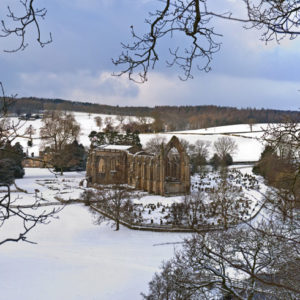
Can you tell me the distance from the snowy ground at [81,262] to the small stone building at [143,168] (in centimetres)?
1185

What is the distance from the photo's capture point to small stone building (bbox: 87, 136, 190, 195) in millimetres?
34469

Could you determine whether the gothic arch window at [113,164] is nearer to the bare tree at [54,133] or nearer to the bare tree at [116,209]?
the bare tree at [54,133]

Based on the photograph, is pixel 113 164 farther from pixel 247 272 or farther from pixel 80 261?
pixel 247 272

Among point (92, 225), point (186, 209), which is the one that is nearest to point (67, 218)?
point (92, 225)

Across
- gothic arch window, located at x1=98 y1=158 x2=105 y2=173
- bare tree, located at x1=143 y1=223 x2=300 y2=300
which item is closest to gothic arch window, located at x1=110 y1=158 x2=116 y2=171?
gothic arch window, located at x1=98 y1=158 x2=105 y2=173

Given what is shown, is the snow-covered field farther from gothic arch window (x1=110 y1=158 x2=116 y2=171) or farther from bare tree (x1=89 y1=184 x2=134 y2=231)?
gothic arch window (x1=110 y1=158 x2=116 y2=171)

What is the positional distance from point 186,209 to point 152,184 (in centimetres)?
1039

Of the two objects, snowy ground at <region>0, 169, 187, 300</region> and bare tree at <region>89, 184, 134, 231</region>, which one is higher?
bare tree at <region>89, 184, 134, 231</region>

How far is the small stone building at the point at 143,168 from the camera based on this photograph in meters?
34.5

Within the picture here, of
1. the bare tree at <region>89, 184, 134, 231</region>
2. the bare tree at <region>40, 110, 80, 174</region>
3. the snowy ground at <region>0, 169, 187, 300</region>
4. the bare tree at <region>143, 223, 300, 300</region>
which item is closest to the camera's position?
the bare tree at <region>143, 223, 300, 300</region>

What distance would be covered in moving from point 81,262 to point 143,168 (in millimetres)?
20071

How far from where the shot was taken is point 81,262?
55.0 ft

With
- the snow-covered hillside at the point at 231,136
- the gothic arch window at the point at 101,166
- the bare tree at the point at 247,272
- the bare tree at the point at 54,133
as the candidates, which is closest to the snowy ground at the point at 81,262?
the bare tree at the point at 247,272

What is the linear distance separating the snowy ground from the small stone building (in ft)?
38.9
